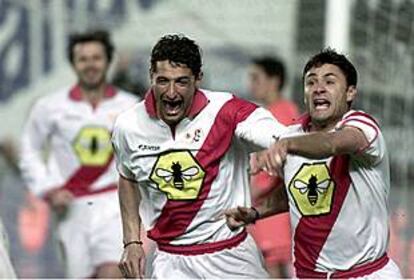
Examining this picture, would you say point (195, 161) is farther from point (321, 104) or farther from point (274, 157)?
point (274, 157)

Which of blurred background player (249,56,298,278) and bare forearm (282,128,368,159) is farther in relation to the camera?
blurred background player (249,56,298,278)

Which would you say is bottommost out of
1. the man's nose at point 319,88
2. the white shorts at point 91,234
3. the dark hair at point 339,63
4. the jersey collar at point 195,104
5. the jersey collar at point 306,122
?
the white shorts at point 91,234

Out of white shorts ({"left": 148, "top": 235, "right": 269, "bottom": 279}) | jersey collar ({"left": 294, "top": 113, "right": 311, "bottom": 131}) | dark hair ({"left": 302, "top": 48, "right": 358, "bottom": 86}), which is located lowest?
white shorts ({"left": 148, "top": 235, "right": 269, "bottom": 279})

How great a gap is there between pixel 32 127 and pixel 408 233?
3098mm

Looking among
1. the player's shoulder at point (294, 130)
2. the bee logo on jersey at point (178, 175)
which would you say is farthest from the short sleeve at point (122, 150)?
the player's shoulder at point (294, 130)

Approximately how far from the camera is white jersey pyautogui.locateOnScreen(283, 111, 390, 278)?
5988 millimetres

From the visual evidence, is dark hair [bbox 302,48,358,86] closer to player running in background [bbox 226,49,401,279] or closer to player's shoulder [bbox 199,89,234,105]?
player running in background [bbox 226,49,401,279]

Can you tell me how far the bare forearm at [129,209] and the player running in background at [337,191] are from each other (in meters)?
0.71

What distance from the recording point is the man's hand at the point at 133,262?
6.33m

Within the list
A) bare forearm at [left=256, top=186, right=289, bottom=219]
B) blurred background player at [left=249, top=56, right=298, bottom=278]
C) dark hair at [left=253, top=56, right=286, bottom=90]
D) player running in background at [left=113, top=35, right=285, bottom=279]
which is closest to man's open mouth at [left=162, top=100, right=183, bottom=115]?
player running in background at [left=113, top=35, right=285, bottom=279]

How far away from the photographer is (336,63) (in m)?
5.98

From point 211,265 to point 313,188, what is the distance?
667mm

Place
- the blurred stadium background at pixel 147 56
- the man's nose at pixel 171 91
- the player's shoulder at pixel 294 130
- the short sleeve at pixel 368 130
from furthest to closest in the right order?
the blurred stadium background at pixel 147 56, the man's nose at pixel 171 91, the player's shoulder at pixel 294 130, the short sleeve at pixel 368 130

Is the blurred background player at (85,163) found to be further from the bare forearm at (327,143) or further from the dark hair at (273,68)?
the bare forearm at (327,143)
